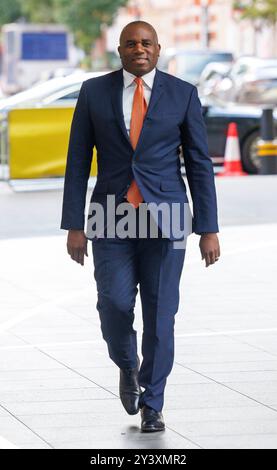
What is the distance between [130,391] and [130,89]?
1.34 metres

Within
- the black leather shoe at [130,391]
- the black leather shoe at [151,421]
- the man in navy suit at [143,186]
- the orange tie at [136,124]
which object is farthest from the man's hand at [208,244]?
the black leather shoe at [151,421]

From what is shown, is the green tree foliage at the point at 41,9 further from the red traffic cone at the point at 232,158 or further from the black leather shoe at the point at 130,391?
the black leather shoe at the point at 130,391

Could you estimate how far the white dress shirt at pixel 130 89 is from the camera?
263 inches

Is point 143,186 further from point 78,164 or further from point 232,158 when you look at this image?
point 232,158

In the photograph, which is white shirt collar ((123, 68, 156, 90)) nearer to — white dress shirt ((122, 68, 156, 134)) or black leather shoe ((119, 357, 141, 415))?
white dress shirt ((122, 68, 156, 134))

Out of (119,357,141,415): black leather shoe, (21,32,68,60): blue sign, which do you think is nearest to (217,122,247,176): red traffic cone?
(119,357,141,415): black leather shoe

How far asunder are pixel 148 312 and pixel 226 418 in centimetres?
63

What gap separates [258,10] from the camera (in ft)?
177

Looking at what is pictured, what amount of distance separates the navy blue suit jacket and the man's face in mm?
104

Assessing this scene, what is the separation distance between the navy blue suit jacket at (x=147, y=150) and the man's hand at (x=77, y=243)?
0.03 m

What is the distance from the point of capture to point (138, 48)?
21.5ft

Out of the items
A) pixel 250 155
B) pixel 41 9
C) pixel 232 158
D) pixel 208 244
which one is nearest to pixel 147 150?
pixel 208 244

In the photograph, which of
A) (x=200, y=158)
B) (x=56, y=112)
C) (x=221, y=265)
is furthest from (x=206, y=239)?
(x=56, y=112)

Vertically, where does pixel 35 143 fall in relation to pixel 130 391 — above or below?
below
